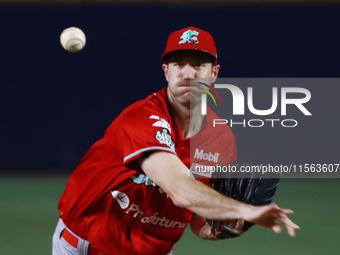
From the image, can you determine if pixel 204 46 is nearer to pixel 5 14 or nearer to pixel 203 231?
pixel 203 231

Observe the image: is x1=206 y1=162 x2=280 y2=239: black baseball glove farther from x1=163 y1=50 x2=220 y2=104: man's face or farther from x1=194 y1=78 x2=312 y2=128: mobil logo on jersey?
x1=194 y1=78 x2=312 y2=128: mobil logo on jersey

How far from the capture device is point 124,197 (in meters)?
2.46

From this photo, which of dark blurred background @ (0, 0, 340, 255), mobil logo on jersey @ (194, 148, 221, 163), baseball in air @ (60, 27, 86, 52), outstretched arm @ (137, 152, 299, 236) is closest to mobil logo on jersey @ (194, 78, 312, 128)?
dark blurred background @ (0, 0, 340, 255)

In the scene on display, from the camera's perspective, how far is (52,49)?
324 inches

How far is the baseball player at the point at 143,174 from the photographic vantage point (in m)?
2.39

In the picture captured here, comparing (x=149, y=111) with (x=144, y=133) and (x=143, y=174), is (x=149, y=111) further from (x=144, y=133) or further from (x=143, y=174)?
(x=143, y=174)

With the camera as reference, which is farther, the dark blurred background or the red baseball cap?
the dark blurred background

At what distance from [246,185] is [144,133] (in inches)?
33.4

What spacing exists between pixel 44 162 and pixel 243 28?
189 inches

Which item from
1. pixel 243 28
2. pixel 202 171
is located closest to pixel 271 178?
pixel 202 171

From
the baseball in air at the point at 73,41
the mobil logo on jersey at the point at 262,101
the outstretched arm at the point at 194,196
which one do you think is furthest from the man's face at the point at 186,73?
the baseball in air at the point at 73,41

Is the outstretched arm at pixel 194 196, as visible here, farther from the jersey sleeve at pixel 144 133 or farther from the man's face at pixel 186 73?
the man's face at pixel 186 73

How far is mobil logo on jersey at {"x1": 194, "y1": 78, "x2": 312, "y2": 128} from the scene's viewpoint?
477 cm

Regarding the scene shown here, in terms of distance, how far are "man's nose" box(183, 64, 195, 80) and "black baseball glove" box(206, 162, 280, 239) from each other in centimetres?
63
